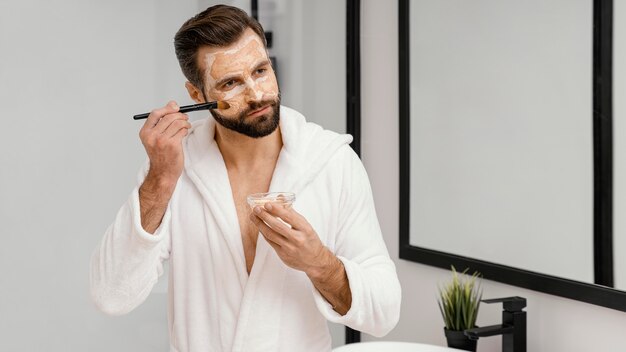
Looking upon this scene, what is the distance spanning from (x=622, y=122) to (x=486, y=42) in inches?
20.2

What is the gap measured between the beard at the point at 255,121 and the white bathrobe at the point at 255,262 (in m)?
0.09

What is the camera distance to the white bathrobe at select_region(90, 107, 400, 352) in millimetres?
1357

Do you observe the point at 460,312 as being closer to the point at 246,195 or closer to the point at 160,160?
the point at 246,195

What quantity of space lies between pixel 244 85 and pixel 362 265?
0.39m

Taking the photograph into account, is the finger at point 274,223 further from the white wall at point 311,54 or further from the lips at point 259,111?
the white wall at point 311,54

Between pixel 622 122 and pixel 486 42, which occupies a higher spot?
pixel 486 42

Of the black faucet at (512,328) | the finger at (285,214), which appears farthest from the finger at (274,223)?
the black faucet at (512,328)

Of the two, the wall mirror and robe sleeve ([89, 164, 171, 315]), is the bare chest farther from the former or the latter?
the wall mirror

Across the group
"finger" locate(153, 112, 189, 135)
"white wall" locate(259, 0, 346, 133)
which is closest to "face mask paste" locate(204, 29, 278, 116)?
"finger" locate(153, 112, 189, 135)

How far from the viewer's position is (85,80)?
215 cm

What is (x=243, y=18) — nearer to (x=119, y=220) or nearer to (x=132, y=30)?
(x=119, y=220)

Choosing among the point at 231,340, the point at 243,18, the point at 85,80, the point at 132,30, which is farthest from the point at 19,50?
the point at 231,340

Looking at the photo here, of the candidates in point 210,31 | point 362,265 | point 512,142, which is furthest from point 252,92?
point 512,142

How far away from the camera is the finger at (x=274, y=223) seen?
49.5 inches
